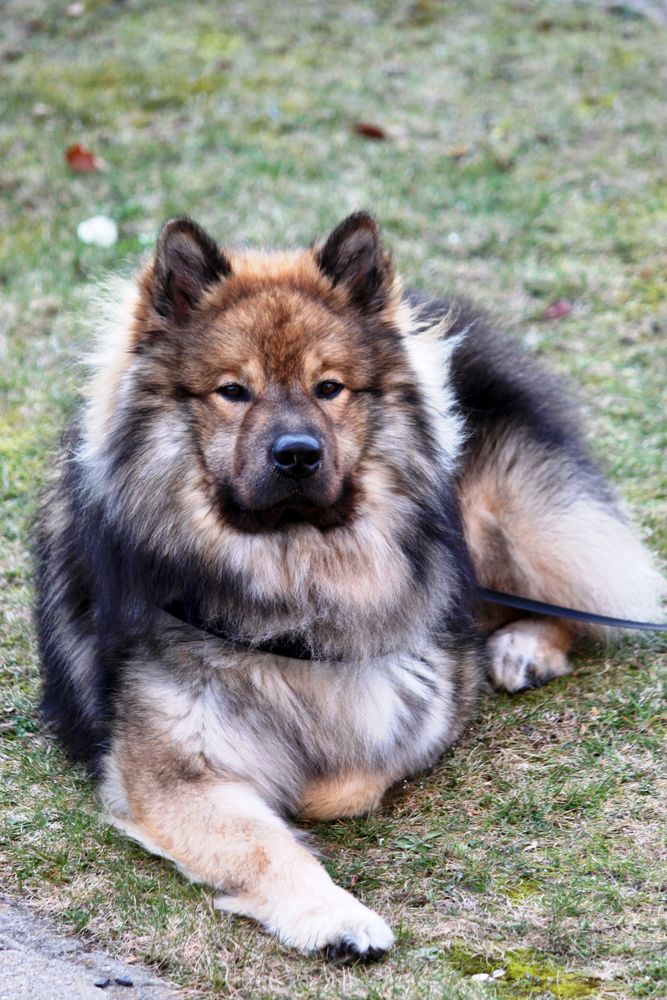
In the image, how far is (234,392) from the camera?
3564mm

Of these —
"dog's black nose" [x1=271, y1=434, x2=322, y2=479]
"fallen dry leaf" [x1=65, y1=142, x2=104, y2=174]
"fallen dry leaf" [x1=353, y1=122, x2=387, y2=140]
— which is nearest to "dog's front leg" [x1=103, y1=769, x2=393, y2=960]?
"dog's black nose" [x1=271, y1=434, x2=322, y2=479]

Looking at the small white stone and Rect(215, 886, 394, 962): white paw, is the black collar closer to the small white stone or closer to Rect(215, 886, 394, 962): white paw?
Rect(215, 886, 394, 962): white paw

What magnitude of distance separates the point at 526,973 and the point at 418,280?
529cm

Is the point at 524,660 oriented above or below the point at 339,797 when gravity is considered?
above

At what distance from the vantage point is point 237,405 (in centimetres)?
355

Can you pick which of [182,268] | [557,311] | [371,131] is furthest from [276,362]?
[371,131]

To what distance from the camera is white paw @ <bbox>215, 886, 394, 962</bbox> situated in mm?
3135

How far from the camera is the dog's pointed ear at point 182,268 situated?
3641 millimetres

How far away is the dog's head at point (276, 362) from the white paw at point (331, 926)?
108cm

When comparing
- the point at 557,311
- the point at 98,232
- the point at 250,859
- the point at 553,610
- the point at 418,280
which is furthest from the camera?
the point at 98,232

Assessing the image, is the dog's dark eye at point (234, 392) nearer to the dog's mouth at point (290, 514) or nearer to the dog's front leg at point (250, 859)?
the dog's mouth at point (290, 514)

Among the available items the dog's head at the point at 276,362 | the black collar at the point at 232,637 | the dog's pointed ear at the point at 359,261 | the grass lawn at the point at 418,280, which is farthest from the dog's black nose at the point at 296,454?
the grass lawn at the point at 418,280

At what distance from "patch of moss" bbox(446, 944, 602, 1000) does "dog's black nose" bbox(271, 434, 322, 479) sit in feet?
4.43

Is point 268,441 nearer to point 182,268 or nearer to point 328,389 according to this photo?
point 328,389
